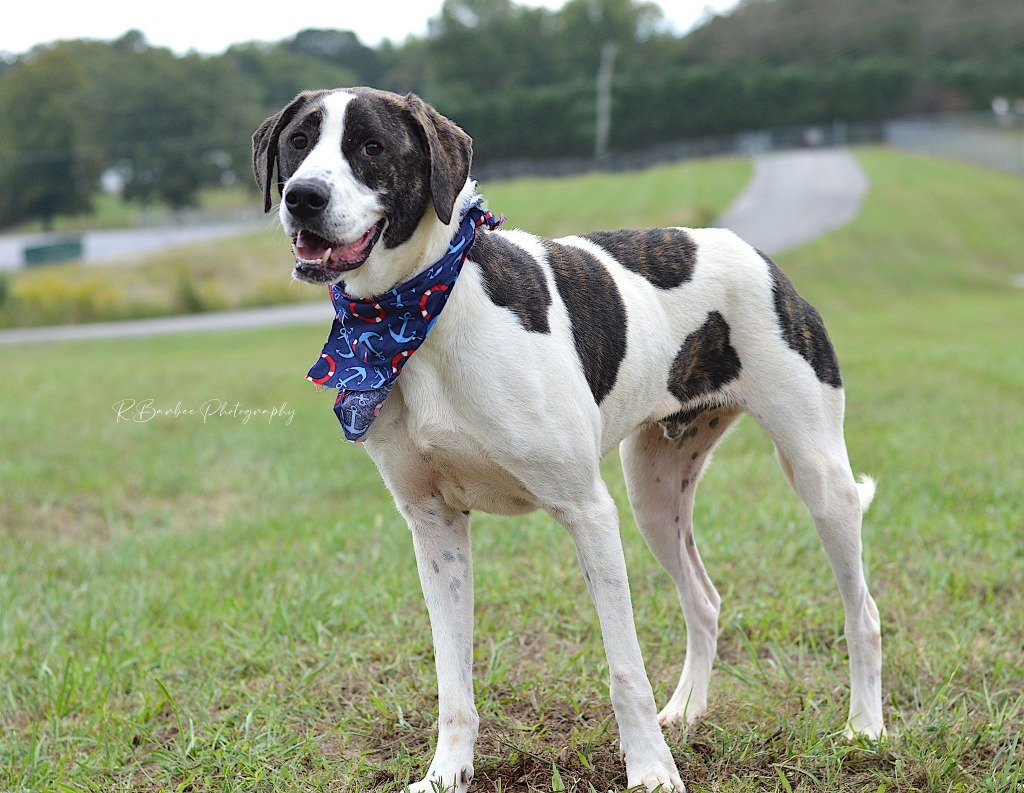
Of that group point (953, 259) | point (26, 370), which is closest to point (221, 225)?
point (953, 259)

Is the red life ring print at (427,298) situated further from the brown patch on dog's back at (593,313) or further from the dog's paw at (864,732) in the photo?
the dog's paw at (864,732)

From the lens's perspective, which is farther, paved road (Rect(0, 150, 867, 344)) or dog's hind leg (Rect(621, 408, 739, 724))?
paved road (Rect(0, 150, 867, 344))

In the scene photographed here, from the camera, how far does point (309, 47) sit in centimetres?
8094

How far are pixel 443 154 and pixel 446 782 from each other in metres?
1.72

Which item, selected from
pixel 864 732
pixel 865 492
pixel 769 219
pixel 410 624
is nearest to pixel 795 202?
pixel 769 219

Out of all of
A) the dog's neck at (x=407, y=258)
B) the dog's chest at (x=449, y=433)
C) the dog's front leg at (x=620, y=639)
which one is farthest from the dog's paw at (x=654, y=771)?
the dog's neck at (x=407, y=258)

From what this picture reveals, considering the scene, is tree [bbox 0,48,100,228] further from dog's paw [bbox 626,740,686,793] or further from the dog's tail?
dog's paw [bbox 626,740,686,793]

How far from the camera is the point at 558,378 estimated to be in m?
2.91

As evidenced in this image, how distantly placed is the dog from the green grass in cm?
1707

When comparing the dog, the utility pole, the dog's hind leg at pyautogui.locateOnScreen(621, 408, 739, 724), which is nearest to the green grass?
the dog's hind leg at pyautogui.locateOnScreen(621, 408, 739, 724)

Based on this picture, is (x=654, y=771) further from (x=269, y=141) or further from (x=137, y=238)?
(x=137, y=238)

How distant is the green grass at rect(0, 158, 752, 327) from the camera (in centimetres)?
2594

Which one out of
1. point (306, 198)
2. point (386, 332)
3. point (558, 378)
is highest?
point (306, 198)

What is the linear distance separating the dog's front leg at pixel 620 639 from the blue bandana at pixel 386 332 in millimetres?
590
